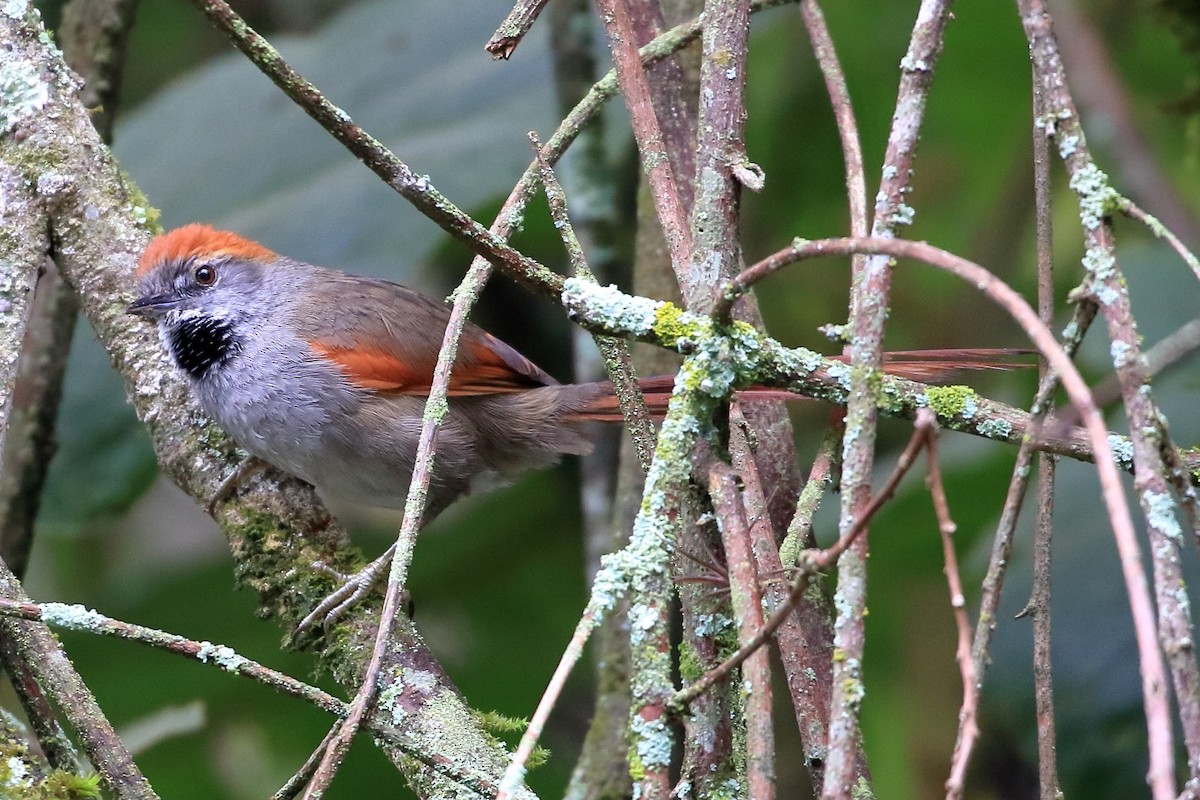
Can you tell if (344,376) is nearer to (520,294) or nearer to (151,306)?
(151,306)

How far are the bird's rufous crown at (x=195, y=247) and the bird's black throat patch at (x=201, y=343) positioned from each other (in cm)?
19

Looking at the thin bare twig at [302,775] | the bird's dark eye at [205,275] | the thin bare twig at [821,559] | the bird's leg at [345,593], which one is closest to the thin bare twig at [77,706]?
the thin bare twig at [302,775]

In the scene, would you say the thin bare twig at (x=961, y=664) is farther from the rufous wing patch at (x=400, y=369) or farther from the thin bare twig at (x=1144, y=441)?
the rufous wing patch at (x=400, y=369)

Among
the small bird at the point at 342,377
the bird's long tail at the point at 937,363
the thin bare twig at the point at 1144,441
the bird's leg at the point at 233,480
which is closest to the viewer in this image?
the thin bare twig at the point at 1144,441

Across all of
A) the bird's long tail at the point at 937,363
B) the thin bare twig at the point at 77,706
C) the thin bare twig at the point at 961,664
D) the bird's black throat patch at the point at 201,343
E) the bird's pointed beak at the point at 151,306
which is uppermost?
the bird's long tail at the point at 937,363

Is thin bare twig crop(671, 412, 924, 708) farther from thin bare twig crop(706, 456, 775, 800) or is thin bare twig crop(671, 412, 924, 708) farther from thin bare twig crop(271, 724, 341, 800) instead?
thin bare twig crop(271, 724, 341, 800)

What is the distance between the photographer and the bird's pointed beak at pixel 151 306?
296cm

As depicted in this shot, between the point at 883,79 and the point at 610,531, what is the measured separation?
7.36 feet

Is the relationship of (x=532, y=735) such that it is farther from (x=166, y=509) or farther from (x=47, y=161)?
(x=166, y=509)

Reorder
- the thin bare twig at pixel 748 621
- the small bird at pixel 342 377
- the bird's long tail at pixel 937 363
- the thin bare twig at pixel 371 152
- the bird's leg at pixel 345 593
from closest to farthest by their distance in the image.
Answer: the thin bare twig at pixel 748 621 < the thin bare twig at pixel 371 152 < the bird's long tail at pixel 937 363 < the bird's leg at pixel 345 593 < the small bird at pixel 342 377

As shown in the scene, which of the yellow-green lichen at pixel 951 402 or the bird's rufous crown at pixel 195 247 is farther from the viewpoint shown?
the bird's rufous crown at pixel 195 247

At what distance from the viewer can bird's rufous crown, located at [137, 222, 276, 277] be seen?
3010mm

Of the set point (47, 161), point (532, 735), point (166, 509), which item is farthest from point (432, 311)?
point (166, 509)

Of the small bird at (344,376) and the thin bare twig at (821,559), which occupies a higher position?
the small bird at (344,376)
